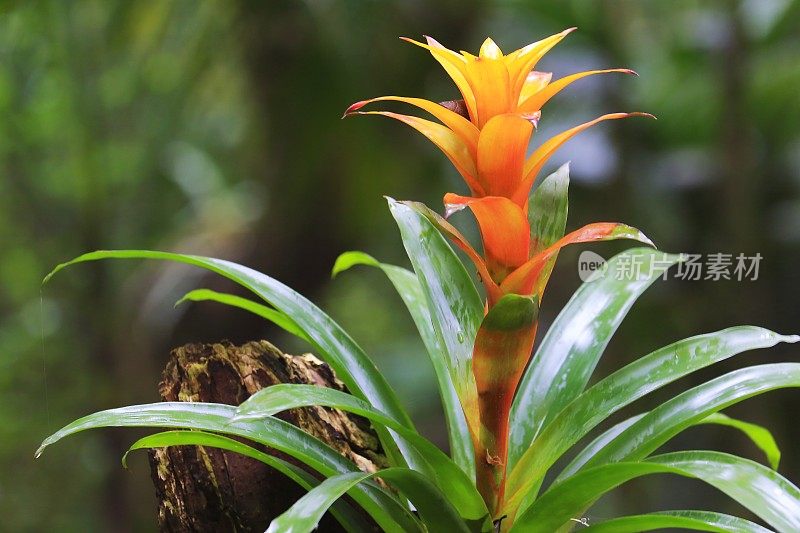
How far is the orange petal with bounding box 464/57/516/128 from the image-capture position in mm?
683

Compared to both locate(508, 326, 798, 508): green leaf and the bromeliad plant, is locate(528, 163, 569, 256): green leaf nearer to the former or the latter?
the bromeliad plant

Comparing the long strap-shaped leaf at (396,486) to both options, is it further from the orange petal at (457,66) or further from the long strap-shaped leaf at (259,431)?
the orange petal at (457,66)

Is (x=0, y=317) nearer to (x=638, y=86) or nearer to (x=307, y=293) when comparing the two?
(x=307, y=293)

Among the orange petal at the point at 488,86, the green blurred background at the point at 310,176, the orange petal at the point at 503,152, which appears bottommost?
the orange petal at the point at 503,152

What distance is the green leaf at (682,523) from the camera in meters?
0.67

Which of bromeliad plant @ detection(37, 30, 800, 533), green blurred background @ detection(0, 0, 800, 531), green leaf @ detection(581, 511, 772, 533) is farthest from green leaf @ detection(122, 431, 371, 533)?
green blurred background @ detection(0, 0, 800, 531)

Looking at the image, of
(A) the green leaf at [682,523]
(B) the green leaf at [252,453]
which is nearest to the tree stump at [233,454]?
(B) the green leaf at [252,453]

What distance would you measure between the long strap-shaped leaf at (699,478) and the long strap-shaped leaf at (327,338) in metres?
0.16

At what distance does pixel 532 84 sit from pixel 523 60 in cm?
5

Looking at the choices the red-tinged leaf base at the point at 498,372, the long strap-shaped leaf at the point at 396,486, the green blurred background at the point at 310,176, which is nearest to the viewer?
the long strap-shaped leaf at the point at 396,486

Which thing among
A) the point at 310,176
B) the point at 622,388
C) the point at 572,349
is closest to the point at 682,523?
the point at 622,388

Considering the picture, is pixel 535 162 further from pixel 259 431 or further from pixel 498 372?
pixel 259 431

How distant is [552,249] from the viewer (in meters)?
0.70

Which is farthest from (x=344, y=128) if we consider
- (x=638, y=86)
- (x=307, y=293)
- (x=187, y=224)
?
(x=638, y=86)
